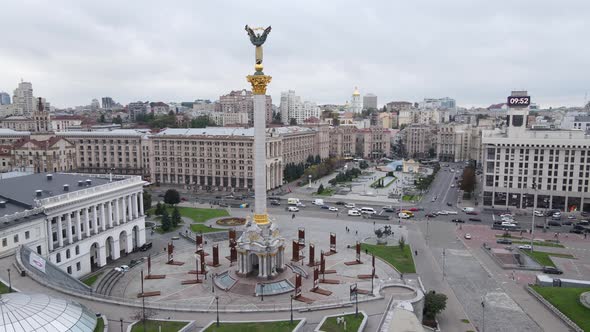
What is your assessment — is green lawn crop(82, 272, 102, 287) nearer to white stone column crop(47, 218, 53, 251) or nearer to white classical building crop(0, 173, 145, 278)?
white classical building crop(0, 173, 145, 278)

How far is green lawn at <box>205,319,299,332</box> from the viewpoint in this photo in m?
34.7

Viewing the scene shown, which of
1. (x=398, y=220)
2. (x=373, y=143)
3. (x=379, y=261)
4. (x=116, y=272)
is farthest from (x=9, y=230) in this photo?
(x=373, y=143)

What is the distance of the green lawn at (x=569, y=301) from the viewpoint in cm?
4078

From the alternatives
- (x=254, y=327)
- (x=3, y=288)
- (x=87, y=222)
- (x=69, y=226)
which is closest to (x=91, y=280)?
(x=69, y=226)

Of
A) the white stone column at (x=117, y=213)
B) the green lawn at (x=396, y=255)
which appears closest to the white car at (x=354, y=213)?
the green lawn at (x=396, y=255)

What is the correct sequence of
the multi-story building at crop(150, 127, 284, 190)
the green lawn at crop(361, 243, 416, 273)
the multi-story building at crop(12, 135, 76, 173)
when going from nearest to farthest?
1. the green lawn at crop(361, 243, 416, 273)
2. the multi-story building at crop(12, 135, 76, 173)
3. the multi-story building at crop(150, 127, 284, 190)

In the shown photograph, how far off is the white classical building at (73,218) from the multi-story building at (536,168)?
224 feet

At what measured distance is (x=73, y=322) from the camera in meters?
31.3

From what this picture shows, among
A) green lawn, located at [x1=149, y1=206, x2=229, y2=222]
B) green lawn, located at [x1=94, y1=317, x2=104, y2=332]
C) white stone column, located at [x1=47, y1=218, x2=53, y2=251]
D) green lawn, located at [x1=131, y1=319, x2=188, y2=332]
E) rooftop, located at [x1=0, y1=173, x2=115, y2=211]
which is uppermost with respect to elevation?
rooftop, located at [x1=0, y1=173, x2=115, y2=211]

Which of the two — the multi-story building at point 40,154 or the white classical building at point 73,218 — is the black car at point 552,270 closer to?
the white classical building at point 73,218

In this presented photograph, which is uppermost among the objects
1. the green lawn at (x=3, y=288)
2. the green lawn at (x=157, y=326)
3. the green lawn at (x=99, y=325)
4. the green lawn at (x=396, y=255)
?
the green lawn at (x=3, y=288)

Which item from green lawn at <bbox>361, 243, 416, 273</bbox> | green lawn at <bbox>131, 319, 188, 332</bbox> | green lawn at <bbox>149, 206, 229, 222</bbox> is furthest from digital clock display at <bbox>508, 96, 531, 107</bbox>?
green lawn at <bbox>131, 319, 188, 332</bbox>

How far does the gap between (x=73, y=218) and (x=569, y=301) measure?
54.3m

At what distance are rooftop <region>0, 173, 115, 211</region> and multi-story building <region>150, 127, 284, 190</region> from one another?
48.9 meters
